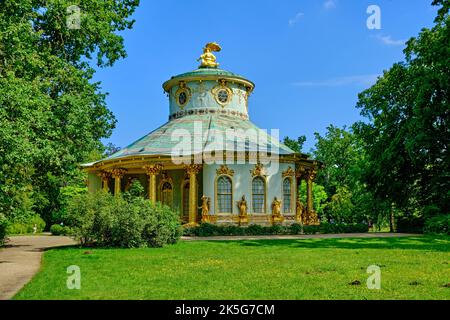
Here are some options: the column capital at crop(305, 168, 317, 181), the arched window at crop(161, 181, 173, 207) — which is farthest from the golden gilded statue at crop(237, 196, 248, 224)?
the column capital at crop(305, 168, 317, 181)

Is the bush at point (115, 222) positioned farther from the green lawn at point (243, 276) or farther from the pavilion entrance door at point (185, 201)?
the pavilion entrance door at point (185, 201)

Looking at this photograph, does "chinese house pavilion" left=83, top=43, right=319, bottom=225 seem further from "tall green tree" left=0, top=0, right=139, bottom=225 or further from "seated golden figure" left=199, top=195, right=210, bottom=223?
"tall green tree" left=0, top=0, right=139, bottom=225

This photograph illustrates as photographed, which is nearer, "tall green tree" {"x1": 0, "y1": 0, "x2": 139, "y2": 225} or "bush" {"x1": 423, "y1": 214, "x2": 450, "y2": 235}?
"tall green tree" {"x1": 0, "y1": 0, "x2": 139, "y2": 225}

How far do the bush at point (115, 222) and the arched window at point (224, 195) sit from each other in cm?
1123

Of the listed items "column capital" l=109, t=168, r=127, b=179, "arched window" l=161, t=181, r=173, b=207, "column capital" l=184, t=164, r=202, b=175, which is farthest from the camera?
"arched window" l=161, t=181, r=173, b=207

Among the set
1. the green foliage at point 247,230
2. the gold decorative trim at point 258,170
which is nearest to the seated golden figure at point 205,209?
the green foliage at point 247,230

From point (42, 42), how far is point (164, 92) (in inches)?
789

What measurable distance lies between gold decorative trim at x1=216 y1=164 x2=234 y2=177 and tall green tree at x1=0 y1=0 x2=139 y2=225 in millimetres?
8695

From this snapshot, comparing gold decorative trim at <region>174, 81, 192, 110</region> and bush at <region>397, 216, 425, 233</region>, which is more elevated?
gold decorative trim at <region>174, 81, 192, 110</region>

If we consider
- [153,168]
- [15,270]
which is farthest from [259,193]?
[15,270]

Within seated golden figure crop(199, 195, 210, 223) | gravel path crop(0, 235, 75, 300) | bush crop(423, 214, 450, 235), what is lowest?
gravel path crop(0, 235, 75, 300)

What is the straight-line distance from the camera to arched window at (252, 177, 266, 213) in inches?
1220
